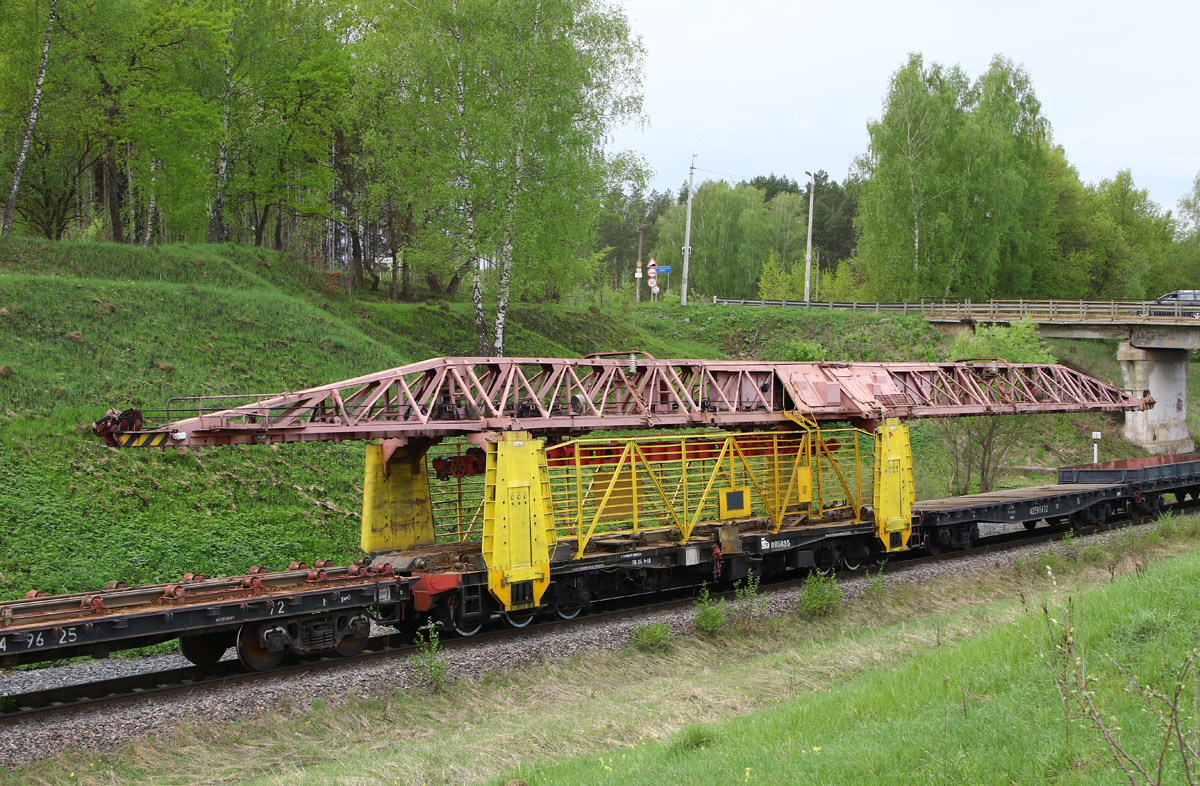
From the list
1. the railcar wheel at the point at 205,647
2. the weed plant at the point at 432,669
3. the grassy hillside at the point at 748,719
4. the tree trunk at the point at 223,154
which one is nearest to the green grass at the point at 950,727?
the grassy hillside at the point at 748,719

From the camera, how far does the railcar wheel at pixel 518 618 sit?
585 inches

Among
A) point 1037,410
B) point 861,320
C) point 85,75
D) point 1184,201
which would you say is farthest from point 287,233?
point 1184,201

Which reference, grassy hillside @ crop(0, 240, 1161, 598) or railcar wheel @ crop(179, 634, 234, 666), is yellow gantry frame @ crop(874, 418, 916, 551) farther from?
railcar wheel @ crop(179, 634, 234, 666)

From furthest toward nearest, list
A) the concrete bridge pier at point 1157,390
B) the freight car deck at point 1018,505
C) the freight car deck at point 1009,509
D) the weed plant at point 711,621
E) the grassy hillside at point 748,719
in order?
the concrete bridge pier at point 1157,390 < the freight car deck at point 1009,509 < the freight car deck at point 1018,505 < the weed plant at point 711,621 < the grassy hillside at point 748,719

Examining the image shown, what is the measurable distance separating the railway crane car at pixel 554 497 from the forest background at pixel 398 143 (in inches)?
539

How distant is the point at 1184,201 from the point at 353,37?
7744cm

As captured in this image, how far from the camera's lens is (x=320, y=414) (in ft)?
42.8

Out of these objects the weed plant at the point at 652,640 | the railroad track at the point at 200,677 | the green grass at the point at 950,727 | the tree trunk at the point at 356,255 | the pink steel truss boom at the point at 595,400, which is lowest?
the railroad track at the point at 200,677

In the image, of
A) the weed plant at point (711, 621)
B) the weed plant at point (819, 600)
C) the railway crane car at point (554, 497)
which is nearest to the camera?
the railway crane car at point (554, 497)

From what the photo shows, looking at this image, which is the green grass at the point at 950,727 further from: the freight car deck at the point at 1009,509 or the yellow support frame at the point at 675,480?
the freight car deck at the point at 1009,509

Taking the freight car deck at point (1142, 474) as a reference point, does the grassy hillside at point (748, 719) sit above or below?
below

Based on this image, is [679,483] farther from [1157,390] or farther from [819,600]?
[1157,390]

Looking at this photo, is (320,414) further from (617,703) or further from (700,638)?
(700,638)

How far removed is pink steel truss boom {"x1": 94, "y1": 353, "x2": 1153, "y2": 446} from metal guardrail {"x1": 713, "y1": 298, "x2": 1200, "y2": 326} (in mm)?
20946
